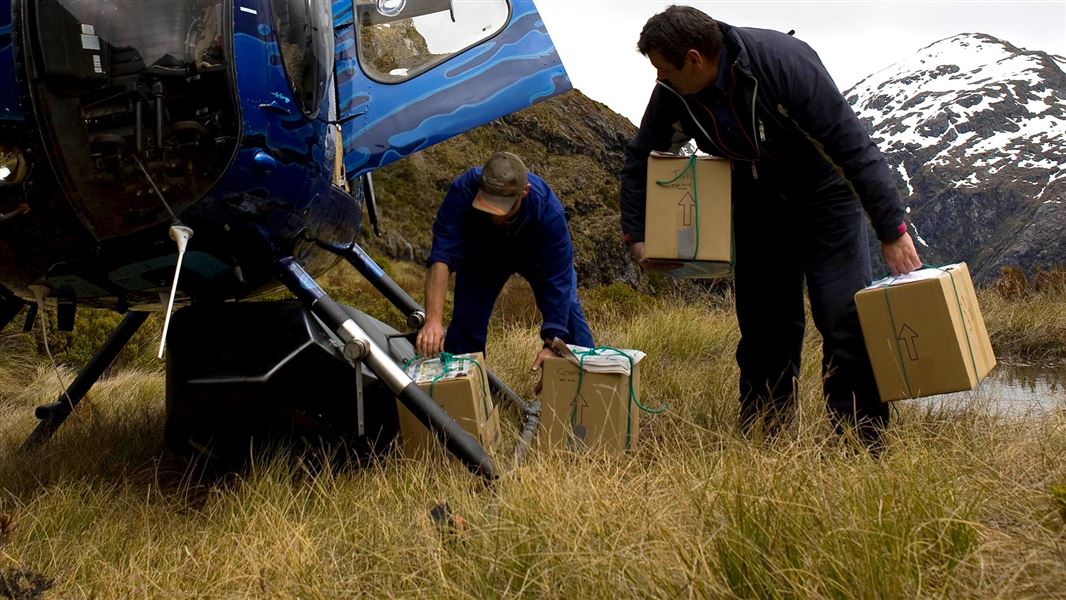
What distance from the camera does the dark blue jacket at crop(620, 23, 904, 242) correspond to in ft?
11.9

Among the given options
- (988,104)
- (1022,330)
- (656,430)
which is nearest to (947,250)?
(988,104)

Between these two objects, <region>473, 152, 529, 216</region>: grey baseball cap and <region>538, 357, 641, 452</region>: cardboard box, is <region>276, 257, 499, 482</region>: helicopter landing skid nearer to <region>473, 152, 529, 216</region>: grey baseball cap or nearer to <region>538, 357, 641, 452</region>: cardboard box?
<region>538, 357, 641, 452</region>: cardboard box

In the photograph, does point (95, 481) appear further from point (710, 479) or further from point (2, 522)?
point (710, 479)

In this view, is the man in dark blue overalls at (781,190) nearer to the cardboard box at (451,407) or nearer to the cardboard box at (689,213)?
the cardboard box at (689,213)

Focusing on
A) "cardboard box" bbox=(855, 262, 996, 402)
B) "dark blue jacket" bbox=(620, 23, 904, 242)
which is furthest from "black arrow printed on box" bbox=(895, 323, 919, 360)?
"dark blue jacket" bbox=(620, 23, 904, 242)

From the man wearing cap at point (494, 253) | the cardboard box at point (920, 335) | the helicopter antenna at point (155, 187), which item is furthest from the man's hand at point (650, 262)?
the helicopter antenna at point (155, 187)

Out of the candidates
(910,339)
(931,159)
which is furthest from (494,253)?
(931,159)

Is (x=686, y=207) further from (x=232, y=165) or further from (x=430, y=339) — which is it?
(x=232, y=165)

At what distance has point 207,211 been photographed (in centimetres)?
340

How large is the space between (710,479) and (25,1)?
8.42 ft

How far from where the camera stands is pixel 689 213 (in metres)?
4.07

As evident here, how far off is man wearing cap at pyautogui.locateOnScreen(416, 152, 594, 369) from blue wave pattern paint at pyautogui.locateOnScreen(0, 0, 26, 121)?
200cm

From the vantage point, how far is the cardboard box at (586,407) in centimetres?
421

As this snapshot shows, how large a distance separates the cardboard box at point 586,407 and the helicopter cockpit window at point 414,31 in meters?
1.55
